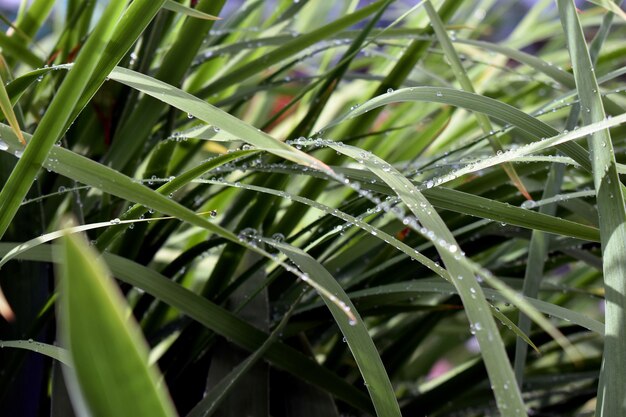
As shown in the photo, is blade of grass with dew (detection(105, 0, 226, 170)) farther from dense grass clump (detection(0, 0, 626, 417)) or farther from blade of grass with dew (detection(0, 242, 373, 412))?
blade of grass with dew (detection(0, 242, 373, 412))

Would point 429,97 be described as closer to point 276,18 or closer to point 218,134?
point 218,134

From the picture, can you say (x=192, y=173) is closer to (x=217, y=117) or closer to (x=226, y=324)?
(x=217, y=117)

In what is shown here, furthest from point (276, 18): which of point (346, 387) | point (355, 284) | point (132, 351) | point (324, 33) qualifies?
Answer: point (132, 351)

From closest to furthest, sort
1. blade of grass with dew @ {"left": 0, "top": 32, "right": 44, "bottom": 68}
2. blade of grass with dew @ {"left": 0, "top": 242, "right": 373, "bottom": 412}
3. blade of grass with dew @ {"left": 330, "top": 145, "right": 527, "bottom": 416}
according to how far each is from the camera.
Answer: blade of grass with dew @ {"left": 330, "top": 145, "right": 527, "bottom": 416} < blade of grass with dew @ {"left": 0, "top": 242, "right": 373, "bottom": 412} < blade of grass with dew @ {"left": 0, "top": 32, "right": 44, "bottom": 68}

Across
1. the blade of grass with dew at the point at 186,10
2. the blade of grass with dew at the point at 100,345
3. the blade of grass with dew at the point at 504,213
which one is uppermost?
the blade of grass with dew at the point at 186,10

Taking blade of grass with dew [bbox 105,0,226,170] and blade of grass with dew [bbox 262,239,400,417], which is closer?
blade of grass with dew [bbox 262,239,400,417]

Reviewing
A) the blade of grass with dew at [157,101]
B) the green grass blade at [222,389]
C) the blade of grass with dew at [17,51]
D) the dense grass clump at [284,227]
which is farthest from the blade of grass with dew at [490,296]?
the blade of grass with dew at [17,51]

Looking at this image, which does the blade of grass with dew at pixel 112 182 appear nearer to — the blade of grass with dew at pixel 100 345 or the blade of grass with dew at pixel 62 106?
the blade of grass with dew at pixel 62 106

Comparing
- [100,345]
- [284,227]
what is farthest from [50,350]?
[284,227]

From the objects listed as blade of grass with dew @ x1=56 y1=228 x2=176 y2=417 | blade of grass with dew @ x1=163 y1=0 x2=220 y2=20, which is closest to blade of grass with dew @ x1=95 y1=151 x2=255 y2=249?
blade of grass with dew @ x1=163 y1=0 x2=220 y2=20

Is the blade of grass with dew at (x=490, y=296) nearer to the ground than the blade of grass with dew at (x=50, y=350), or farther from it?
farther from it
